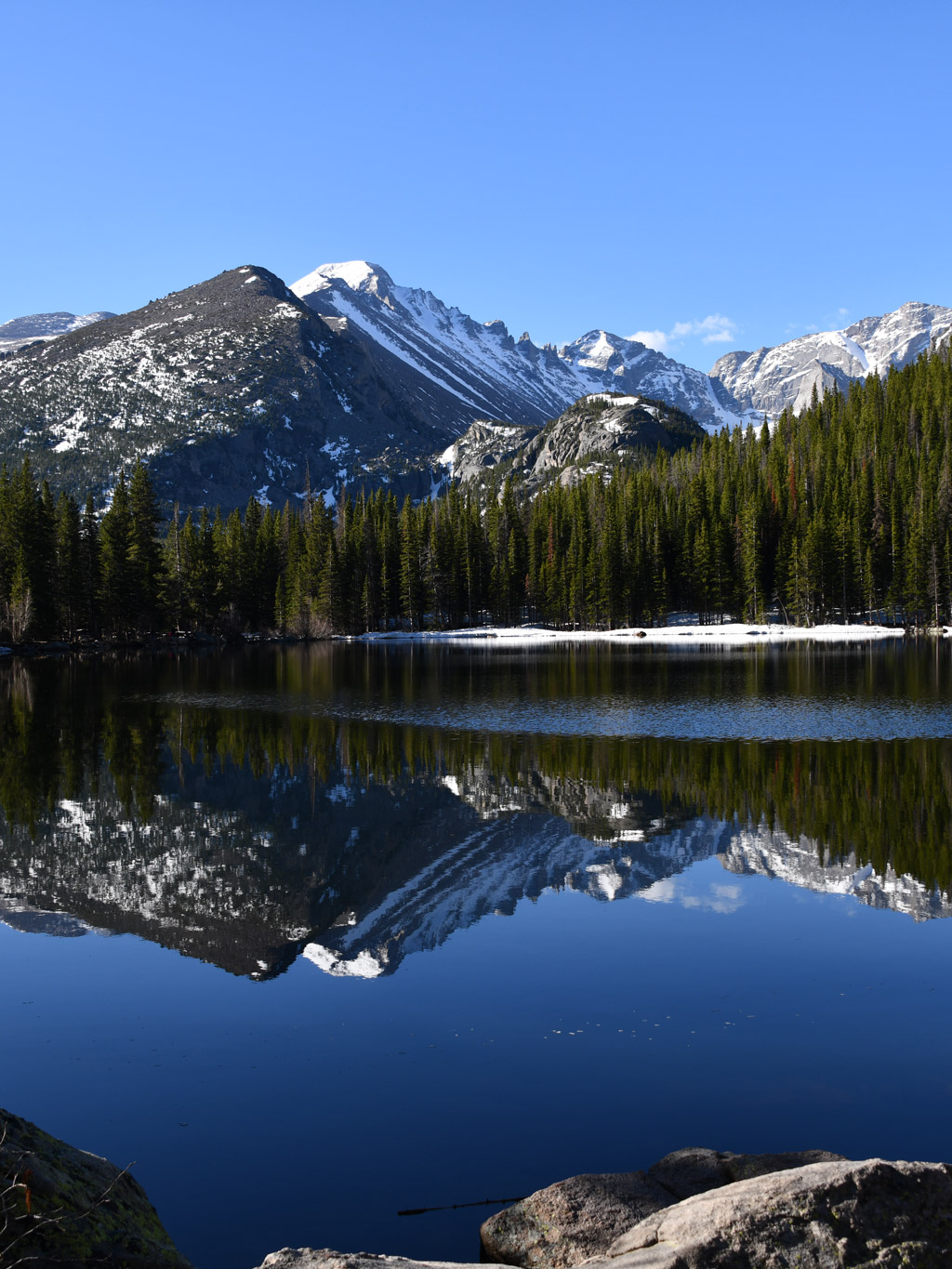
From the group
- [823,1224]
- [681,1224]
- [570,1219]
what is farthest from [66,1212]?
[823,1224]

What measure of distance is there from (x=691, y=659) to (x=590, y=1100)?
198ft

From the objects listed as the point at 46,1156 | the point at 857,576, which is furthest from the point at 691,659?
the point at 46,1156

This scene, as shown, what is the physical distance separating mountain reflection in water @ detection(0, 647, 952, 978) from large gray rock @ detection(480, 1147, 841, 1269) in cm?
560

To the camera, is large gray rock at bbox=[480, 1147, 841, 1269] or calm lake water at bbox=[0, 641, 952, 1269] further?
calm lake water at bbox=[0, 641, 952, 1269]

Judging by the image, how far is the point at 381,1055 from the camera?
360 inches

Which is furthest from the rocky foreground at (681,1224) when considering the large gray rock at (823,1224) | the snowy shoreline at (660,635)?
the snowy shoreline at (660,635)

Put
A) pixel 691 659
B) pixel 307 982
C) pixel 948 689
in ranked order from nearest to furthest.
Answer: pixel 307 982, pixel 948 689, pixel 691 659

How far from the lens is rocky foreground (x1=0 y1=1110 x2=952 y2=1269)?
4465 mm

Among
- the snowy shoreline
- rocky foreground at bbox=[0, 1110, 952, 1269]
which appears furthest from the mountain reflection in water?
the snowy shoreline

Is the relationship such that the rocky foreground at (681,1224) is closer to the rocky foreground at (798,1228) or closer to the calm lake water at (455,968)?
the rocky foreground at (798,1228)

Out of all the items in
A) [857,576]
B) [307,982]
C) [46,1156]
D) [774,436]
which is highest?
[774,436]

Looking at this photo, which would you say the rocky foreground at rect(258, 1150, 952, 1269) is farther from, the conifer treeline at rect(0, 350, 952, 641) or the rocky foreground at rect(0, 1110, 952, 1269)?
the conifer treeline at rect(0, 350, 952, 641)

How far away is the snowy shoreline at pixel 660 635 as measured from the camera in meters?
93.6

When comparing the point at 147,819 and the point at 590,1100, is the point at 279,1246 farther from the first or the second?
the point at 147,819
